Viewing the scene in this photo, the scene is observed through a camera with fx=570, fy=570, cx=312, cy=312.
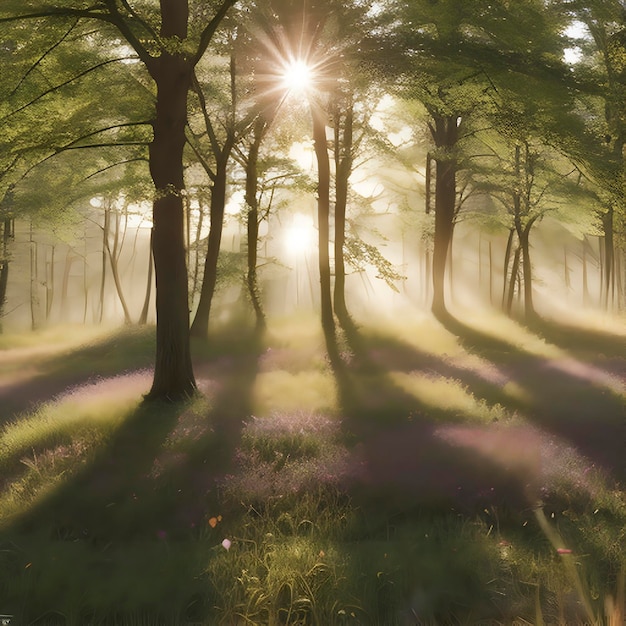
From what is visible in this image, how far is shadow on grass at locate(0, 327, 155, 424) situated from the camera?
13047 mm

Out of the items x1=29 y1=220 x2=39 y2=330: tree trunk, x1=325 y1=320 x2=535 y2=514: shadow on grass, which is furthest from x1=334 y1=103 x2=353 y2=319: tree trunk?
x1=29 y1=220 x2=39 y2=330: tree trunk

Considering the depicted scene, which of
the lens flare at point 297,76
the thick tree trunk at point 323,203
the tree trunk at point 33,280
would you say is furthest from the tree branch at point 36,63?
the tree trunk at point 33,280

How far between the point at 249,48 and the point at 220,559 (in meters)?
16.4

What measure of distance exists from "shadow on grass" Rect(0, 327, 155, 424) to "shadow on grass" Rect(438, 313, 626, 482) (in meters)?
9.85

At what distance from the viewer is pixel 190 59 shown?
1044cm

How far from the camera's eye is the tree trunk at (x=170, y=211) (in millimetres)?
10297

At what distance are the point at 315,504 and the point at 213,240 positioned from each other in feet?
44.3

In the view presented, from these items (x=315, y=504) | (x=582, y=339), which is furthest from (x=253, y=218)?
(x=315, y=504)

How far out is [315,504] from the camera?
22.1 feet

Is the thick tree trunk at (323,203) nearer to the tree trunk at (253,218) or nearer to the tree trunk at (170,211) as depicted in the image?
the tree trunk at (253,218)

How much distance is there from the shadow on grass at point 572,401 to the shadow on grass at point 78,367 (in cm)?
985

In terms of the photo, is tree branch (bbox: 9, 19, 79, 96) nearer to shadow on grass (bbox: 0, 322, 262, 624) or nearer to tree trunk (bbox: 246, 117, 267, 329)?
shadow on grass (bbox: 0, 322, 262, 624)

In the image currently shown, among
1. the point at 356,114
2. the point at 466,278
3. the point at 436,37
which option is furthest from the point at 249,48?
the point at 466,278

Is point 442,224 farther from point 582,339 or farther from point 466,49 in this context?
point 466,49
